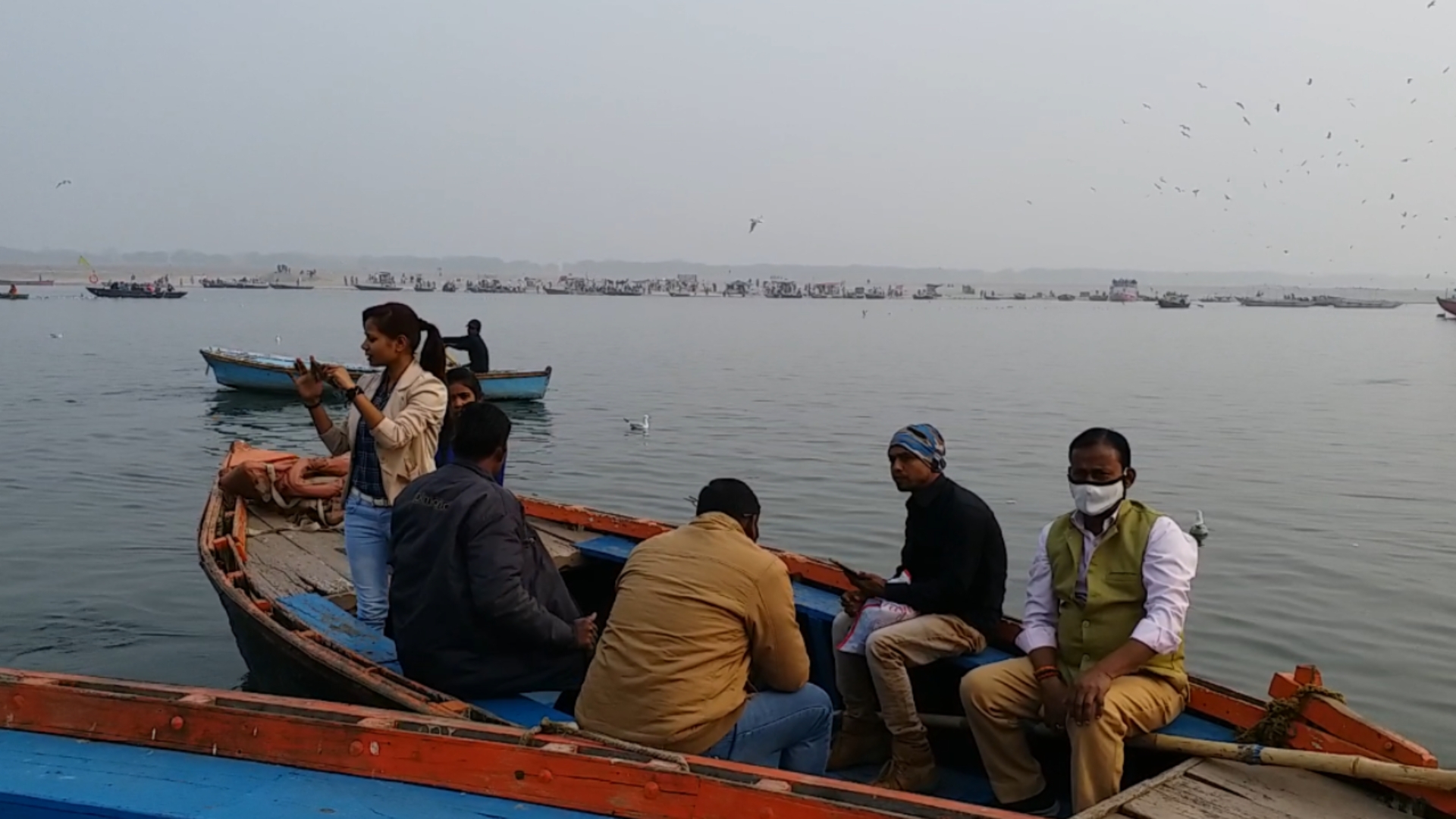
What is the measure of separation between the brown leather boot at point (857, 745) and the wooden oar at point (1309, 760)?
143 cm

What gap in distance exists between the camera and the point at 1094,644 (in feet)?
13.7

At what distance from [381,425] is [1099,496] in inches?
133

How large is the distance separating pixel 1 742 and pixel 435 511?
1.67m

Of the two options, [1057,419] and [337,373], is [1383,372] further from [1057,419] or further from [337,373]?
[337,373]

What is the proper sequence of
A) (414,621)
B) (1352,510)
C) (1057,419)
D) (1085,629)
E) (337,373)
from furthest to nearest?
(1057,419), (1352,510), (337,373), (414,621), (1085,629)

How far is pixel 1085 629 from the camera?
4195 millimetres

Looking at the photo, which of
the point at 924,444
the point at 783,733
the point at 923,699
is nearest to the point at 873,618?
the point at 923,699

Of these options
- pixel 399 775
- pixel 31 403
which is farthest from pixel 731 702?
pixel 31 403

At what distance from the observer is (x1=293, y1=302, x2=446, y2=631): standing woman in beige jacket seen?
535cm

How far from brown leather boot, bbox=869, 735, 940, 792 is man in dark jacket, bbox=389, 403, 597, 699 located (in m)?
1.49

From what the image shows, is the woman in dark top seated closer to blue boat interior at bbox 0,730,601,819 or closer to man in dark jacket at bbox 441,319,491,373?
blue boat interior at bbox 0,730,601,819

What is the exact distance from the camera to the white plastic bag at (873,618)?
4.93 m

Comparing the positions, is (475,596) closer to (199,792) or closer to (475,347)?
(199,792)

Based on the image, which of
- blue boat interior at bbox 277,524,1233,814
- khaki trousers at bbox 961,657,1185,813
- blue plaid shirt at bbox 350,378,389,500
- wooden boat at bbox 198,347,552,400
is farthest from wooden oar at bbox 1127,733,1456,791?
wooden boat at bbox 198,347,552,400
